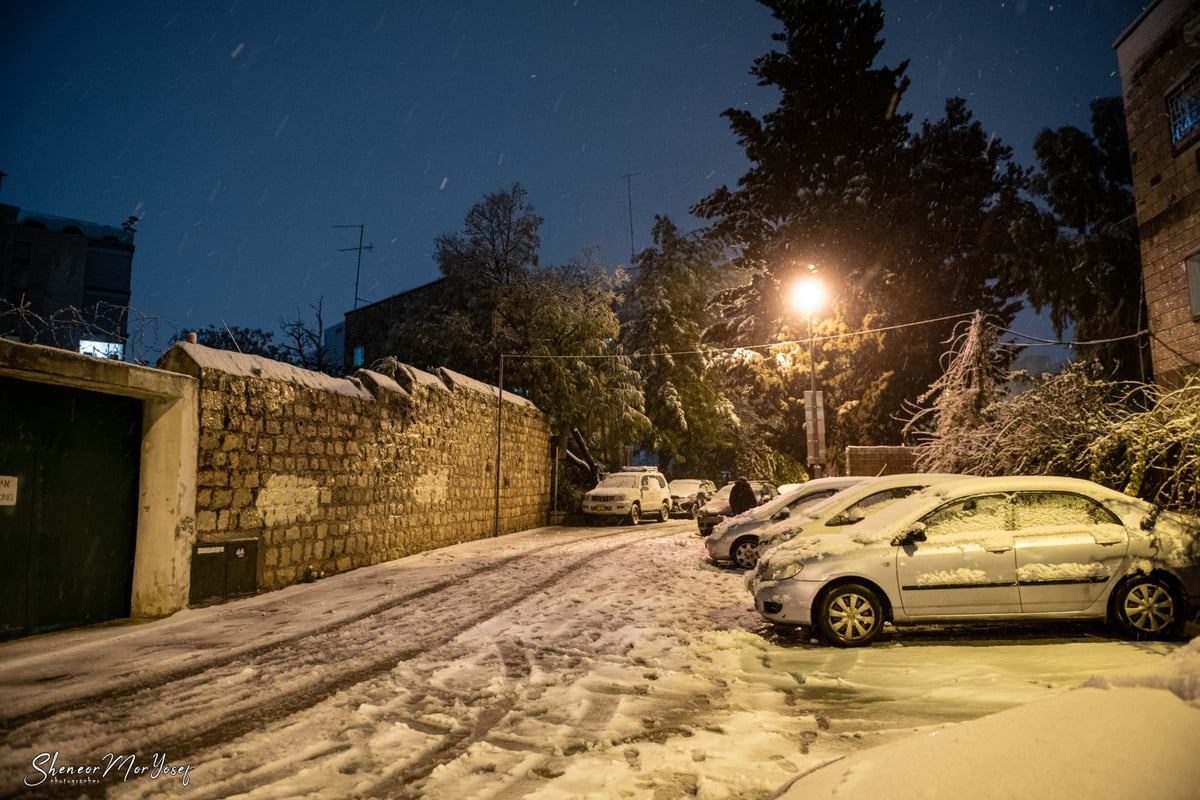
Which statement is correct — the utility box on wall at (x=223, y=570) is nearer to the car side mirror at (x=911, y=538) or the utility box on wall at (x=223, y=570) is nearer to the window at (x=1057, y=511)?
the car side mirror at (x=911, y=538)

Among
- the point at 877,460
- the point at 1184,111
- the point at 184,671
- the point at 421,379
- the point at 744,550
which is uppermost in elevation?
the point at 1184,111

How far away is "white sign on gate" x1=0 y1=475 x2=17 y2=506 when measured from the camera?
684 cm

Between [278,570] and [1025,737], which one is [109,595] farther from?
[1025,737]

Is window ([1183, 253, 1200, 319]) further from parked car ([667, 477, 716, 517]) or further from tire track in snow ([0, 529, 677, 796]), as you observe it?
parked car ([667, 477, 716, 517])

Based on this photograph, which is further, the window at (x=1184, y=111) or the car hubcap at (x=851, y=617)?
the window at (x=1184, y=111)

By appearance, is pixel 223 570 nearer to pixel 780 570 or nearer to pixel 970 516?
pixel 780 570

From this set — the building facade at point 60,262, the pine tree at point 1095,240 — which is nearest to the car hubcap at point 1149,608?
the pine tree at point 1095,240

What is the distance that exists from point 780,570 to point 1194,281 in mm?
10517

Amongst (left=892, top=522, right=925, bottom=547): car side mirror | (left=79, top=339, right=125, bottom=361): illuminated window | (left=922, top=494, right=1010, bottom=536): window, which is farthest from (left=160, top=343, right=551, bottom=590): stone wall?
(left=922, top=494, right=1010, bottom=536): window

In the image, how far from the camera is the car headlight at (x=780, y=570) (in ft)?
22.1

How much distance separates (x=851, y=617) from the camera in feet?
21.5

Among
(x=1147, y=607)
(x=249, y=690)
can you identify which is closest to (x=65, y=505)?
(x=249, y=690)

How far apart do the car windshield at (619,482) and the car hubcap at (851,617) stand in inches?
663

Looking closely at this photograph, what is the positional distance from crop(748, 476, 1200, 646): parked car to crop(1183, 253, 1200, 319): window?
750cm
